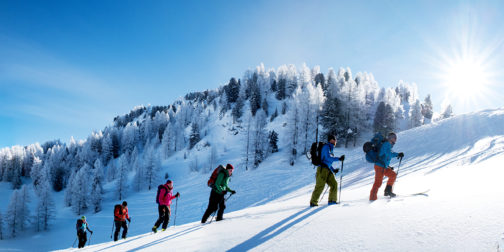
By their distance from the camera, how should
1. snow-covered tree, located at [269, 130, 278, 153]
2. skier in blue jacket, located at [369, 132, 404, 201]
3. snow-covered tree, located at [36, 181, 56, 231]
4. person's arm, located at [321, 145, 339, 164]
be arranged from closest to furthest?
person's arm, located at [321, 145, 339, 164], skier in blue jacket, located at [369, 132, 404, 201], snow-covered tree, located at [36, 181, 56, 231], snow-covered tree, located at [269, 130, 278, 153]

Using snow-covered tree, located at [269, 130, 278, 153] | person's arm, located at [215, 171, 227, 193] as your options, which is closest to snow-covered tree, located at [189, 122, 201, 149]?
snow-covered tree, located at [269, 130, 278, 153]

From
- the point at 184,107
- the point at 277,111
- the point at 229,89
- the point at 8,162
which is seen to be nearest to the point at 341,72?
the point at 277,111

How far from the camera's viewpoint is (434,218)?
3.60 metres

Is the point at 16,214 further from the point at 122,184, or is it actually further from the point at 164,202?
the point at 164,202

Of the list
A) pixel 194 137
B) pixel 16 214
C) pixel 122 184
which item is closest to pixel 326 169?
pixel 122 184

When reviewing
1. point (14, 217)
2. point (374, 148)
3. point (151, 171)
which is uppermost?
point (374, 148)

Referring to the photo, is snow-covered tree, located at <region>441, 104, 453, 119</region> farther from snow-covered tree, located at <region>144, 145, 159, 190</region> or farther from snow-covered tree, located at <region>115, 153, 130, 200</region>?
snow-covered tree, located at <region>115, 153, 130, 200</region>

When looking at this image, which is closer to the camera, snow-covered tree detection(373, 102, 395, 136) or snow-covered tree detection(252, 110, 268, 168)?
snow-covered tree detection(252, 110, 268, 168)

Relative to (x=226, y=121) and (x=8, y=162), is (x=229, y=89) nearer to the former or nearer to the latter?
(x=226, y=121)

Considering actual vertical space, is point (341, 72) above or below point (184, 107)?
above

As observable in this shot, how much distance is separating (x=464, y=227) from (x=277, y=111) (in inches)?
3049

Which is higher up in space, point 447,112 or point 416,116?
point 447,112

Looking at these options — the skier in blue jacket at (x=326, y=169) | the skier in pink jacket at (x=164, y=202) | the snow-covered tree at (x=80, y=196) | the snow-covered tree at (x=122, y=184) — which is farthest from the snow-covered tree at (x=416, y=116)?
the snow-covered tree at (x=80, y=196)

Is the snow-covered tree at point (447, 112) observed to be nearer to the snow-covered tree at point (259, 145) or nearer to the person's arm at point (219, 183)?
the snow-covered tree at point (259, 145)
